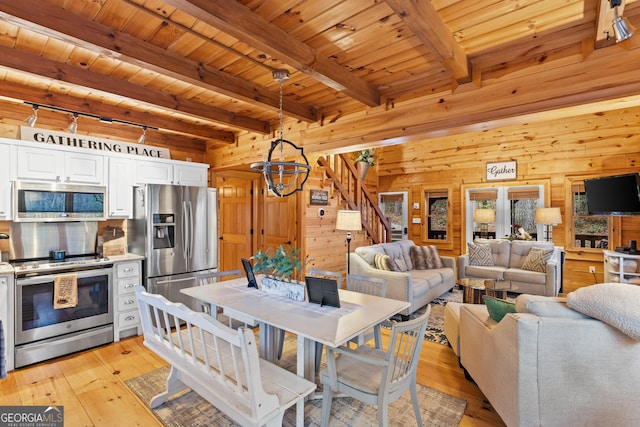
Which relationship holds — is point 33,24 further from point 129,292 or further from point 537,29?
point 537,29

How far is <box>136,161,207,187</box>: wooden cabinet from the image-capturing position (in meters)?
4.18

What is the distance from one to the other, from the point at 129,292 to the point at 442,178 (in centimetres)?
648

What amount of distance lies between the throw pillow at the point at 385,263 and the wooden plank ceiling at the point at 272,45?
83.3 inches

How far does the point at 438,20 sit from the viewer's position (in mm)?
1990

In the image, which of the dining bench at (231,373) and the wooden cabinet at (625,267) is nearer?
the dining bench at (231,373)

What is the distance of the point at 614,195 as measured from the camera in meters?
4.91

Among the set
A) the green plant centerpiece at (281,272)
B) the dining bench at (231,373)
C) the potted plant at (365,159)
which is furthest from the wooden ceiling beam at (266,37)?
the potted plant at (365,159)

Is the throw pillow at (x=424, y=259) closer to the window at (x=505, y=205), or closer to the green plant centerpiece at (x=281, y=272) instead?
the window at (x=505, y=205)

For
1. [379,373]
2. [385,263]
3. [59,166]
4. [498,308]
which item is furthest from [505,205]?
[59,166]

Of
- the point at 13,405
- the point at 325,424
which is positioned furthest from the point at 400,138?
the point at 13,405

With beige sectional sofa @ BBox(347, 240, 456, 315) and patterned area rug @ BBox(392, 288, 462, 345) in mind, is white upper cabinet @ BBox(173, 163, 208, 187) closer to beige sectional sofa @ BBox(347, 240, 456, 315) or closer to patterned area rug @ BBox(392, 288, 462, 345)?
beige sectional sofa @ BBox(347, 240, 456, 315)

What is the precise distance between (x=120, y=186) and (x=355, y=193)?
409 cm

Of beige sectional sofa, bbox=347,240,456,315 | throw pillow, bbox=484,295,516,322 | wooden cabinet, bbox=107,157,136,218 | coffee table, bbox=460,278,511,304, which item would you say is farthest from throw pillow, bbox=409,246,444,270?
wooden cabinet, bbox=107,157,136,218

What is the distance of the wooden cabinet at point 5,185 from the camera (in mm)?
3148
